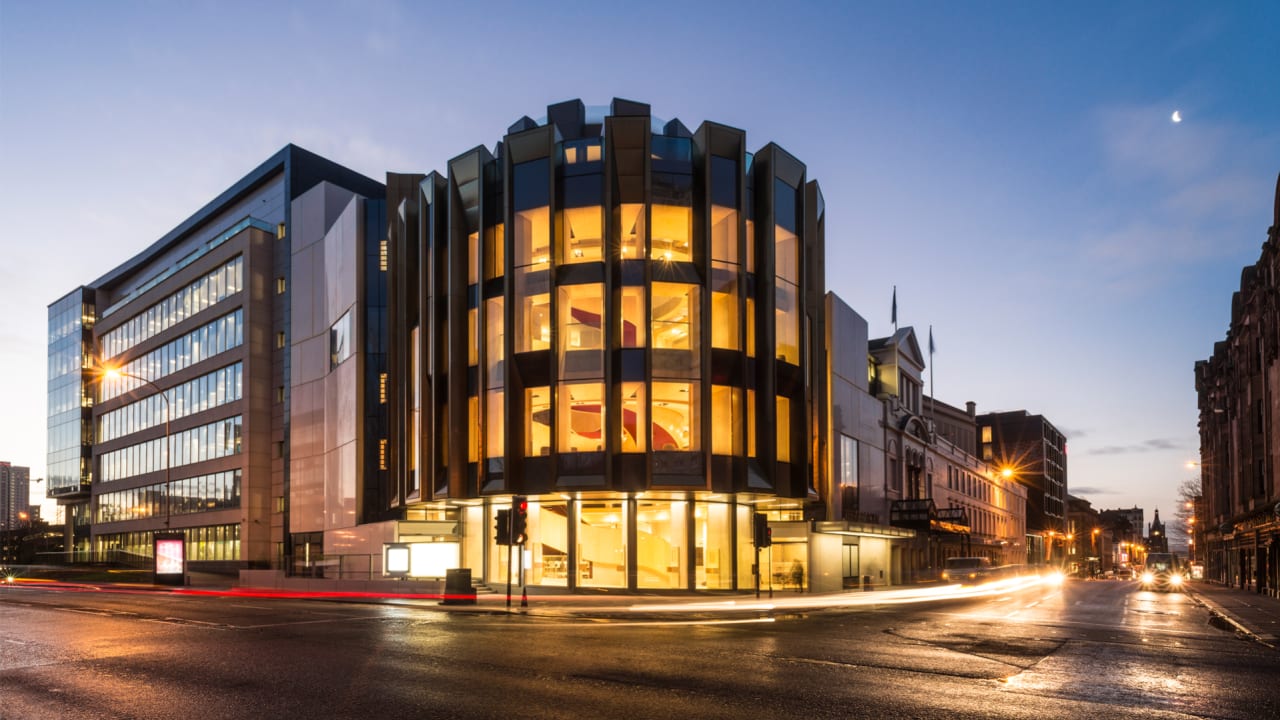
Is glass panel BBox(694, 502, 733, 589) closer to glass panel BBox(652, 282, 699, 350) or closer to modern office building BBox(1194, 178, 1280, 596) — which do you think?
glass panel BBox(652, 282, 699, 350)

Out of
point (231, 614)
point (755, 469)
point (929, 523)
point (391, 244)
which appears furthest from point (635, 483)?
point (929, 523)

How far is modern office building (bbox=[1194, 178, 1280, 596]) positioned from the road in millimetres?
30762

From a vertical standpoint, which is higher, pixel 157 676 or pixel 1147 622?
pixel 157 676

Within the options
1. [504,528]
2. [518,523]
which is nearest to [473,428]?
[504,528]

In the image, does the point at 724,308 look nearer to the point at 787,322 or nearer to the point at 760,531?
the point at 787,322

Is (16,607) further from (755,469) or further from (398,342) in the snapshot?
(755,469)

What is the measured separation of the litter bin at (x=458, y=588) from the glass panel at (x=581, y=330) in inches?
349

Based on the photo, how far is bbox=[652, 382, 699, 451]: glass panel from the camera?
37.0m

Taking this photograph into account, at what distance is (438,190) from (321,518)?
23.8 m

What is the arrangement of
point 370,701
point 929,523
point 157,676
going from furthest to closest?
point 929,523
point 157,676
point 370,701

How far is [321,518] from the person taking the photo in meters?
55.9

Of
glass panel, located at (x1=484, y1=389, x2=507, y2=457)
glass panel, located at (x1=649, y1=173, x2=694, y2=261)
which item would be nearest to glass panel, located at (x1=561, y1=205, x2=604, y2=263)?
glass panel, located at (x1=649, y1=173, x2=694, y2=261)

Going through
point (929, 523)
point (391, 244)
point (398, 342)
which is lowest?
point (929, 523)

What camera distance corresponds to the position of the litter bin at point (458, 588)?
32.0m
